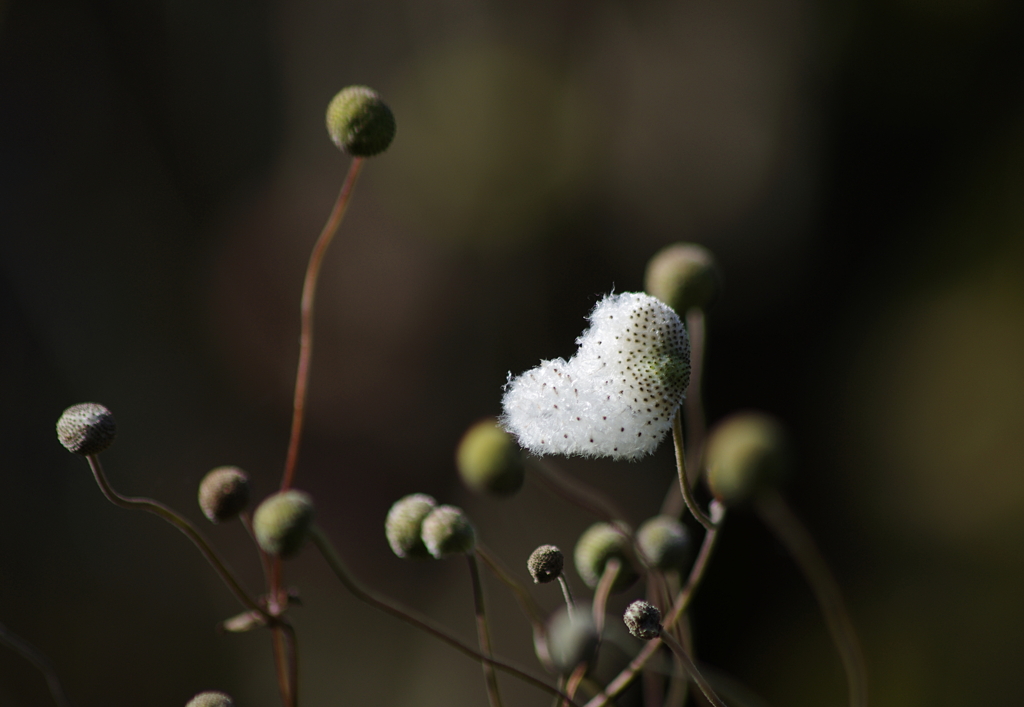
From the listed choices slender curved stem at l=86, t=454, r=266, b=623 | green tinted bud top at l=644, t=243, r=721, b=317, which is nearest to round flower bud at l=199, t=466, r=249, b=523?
slender curved stem at l=86, t=454, r=266, b=623

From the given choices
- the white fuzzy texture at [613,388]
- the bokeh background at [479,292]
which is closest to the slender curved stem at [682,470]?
the white fuzzy texture at [613,388]

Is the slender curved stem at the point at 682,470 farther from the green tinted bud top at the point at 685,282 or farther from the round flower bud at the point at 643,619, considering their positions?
the green tinted bud top at the point at 685,282

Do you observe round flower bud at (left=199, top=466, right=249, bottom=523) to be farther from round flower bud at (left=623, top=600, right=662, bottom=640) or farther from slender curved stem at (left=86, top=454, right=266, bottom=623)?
round flower bud at (left=623, top=600, right=662, bottom=640)

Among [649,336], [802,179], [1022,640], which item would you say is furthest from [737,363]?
[649,336]

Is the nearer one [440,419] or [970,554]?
[970,554]

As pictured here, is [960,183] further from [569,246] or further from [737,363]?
[569,246]
